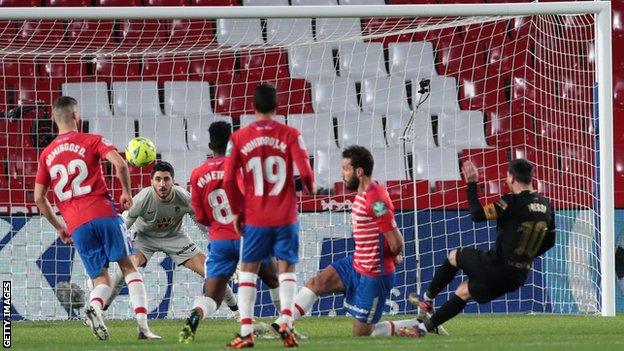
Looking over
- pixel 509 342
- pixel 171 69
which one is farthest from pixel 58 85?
pixel 509 342

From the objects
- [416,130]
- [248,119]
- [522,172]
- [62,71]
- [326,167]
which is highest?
[62,71]

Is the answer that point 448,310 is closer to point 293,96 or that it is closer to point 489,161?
point 489,161

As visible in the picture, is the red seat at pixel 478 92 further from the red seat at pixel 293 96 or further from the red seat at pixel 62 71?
the red seat at pixel 62 71

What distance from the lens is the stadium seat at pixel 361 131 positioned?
50.1 ft

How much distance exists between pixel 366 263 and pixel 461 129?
21.3 feet

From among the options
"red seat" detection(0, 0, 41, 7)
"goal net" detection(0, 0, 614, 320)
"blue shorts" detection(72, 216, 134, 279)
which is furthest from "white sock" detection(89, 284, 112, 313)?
"red seat" detection(0, 0, 41, 7)

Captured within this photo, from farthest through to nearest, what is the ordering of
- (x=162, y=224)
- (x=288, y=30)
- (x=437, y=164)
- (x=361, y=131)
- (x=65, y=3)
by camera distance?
(x=65, y=3) → (x=288, y=30) → (x=361, y=131) → (x=437, y=164) → (x=162, y=224)

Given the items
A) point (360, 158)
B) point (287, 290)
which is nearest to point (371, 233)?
point (360, 158)

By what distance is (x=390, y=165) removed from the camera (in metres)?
14.8

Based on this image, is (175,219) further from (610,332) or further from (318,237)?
(610,332)

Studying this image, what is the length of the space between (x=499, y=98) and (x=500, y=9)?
370 cm

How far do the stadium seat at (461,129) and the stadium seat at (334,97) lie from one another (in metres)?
1.06

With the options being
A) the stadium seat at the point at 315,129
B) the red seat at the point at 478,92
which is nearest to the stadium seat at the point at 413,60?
the red seat at the point at 478,92

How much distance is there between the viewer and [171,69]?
15945 millimetres
